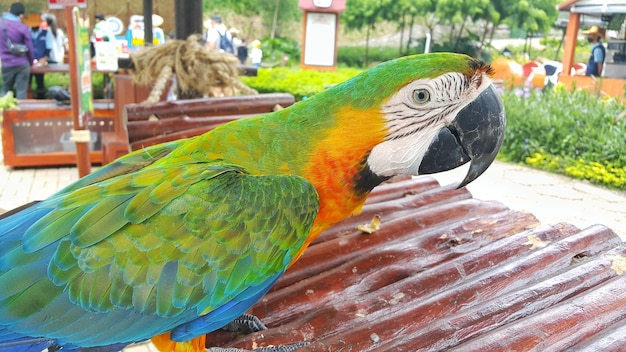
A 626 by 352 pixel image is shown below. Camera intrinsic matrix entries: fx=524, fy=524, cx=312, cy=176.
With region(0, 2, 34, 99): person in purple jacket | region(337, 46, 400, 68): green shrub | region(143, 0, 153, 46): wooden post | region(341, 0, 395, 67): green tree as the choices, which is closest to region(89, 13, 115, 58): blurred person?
region(143, 0, 153, 46): wooden post

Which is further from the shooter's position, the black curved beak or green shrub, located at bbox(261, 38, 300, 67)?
green shrub, located at bbox(261, 38, 300, 67)

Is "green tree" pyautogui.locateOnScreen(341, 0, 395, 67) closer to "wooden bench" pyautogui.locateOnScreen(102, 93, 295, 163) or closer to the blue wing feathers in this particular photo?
"wooden bench" pyautogui.locateOnScreen(102, 93, 295, 163)

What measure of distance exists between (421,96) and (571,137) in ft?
22.0

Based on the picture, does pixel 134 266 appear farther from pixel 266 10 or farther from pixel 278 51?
pixel 266 10

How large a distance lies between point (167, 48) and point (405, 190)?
234 cm

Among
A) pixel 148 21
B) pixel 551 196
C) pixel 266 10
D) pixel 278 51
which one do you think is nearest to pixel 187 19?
pixel 148 21

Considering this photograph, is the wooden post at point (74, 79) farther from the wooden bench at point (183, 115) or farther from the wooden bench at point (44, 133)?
the wooden bench at point (44, 133)

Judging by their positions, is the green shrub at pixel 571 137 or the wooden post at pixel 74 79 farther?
the green shrub at pixel 571 137

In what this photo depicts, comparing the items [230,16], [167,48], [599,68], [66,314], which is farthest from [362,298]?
[230,16]

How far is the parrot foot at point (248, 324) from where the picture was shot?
1.96 meters

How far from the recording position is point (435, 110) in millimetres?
1793

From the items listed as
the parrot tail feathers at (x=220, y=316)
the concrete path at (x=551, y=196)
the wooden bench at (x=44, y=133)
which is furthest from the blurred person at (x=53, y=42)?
the parrot tail feathers at (x=220, y=316)

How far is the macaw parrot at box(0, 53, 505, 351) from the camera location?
1610 millimetres

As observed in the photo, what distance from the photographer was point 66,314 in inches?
63.2
